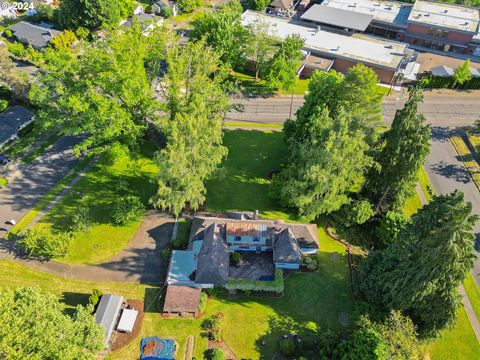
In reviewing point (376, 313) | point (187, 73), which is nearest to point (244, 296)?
point (376, 313)

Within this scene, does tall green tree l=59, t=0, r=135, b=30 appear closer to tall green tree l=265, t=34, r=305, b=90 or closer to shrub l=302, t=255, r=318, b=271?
tall green tree l=265, t=34, r=305, b=90

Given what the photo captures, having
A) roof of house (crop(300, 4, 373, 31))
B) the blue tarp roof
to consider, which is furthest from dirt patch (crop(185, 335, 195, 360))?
roof of house (crop(300, 4, 373, 31))

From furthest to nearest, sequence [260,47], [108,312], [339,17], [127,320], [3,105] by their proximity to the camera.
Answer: [339,17] < [260,47] < [3,105] < [127,320] < [108,312]

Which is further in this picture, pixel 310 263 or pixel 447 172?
pixel 447 172

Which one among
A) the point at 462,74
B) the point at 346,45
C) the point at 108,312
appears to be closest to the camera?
Answer: the point at 108,312

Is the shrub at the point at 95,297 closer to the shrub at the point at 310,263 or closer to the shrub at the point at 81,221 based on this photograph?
the shrub at the point at 81,221

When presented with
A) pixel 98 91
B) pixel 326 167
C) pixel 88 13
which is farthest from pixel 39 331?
pixel 88 13

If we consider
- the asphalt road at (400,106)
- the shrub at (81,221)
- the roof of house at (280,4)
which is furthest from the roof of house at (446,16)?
the shrub at (81,221)

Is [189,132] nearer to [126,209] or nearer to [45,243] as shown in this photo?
[126,209]

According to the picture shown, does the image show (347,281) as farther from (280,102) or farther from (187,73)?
(280,102)
